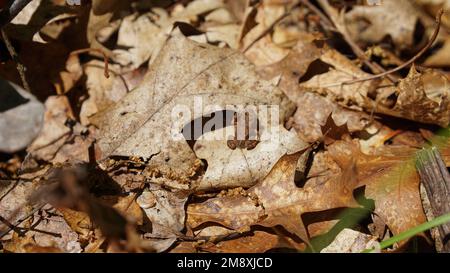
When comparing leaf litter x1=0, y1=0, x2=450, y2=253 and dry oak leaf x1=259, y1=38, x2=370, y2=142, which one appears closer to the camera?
leaf litter x1=0, y1=0, x2=450, y2=253

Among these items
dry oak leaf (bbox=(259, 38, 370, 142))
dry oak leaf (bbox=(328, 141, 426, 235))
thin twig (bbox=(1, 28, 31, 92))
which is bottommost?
dry oak leaf (bbox=(328, 141, 426, 235))

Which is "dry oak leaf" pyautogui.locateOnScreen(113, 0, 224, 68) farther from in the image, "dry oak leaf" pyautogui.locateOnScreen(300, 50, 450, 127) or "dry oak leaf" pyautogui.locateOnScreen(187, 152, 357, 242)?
"dry oak leaf" pyautogui.locateOnScreen(187, 152, 357, 242)

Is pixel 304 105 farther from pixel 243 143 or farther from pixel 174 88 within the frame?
pixel 174 88

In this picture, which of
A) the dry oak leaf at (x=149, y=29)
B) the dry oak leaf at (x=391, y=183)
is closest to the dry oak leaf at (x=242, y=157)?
the dry oak leaf at (x=391, y=183)

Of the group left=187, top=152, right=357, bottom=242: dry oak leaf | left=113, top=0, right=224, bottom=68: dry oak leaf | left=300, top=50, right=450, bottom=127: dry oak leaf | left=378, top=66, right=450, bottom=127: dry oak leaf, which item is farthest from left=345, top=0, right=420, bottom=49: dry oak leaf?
left=187, top=152, right=357, bottom=242: dry oak leaf

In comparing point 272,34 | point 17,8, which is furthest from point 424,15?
point 17,8
